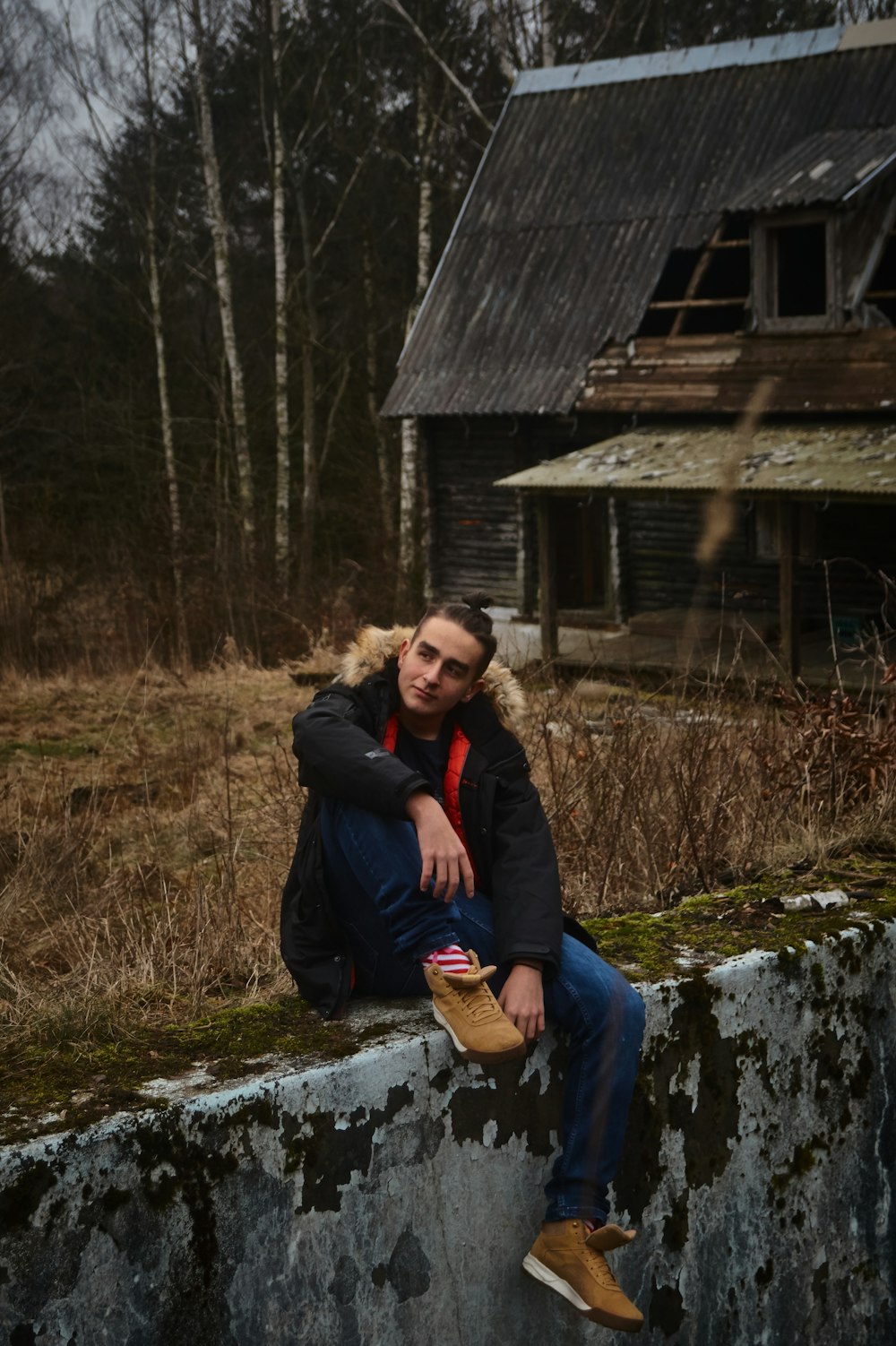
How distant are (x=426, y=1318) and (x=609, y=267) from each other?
13508 mm

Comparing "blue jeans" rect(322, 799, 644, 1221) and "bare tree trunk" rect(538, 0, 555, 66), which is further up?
"bare tree trunk" rect(538, 0, 555, 66)

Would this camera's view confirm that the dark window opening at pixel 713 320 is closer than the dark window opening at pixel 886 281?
No

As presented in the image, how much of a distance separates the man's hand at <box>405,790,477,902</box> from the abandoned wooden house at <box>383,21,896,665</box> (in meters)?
8.91

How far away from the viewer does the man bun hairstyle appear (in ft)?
10.00

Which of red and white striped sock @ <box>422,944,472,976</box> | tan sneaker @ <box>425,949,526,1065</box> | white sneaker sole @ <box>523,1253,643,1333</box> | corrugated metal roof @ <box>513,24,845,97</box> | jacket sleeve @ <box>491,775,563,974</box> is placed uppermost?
corrugated metal roof @ <box>513,24,845,97</box>

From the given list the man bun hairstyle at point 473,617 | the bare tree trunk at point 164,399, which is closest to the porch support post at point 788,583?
the bare tree trunk at point 164,399

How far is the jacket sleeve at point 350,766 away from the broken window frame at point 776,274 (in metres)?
11.5

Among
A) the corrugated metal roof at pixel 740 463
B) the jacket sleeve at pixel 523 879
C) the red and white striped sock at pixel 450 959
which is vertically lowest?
the red and white striped sock at pixel 450 959

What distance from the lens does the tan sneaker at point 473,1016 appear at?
2.67 m

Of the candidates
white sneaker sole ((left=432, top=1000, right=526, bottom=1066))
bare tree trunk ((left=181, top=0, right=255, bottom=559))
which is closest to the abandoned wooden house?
bare tree trunk ((left=181, top=0, right=255, bottom=559))

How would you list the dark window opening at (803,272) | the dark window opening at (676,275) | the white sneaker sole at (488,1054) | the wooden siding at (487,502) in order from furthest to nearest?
the wooden siding at (487,502), the dark window opening at (676,275), the dark window opening at (803,272), the white sneaker sole at (488,1054)

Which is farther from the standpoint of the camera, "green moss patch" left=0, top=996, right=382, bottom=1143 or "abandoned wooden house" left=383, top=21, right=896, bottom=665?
"abandoned wooden house" left=383, top=21, right=896, bottom=665

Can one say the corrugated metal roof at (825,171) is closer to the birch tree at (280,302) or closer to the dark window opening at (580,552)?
the dark window opening at (580,552)

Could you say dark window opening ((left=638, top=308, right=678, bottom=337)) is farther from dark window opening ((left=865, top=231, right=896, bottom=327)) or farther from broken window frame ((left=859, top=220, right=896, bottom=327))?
broken window frame ((left=859, top=220, right=896, bottom=327))
